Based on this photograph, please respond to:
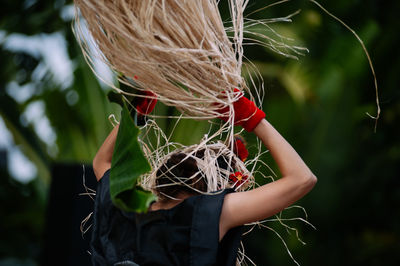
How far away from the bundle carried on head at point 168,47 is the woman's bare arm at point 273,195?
15cm

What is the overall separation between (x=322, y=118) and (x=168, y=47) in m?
2.10

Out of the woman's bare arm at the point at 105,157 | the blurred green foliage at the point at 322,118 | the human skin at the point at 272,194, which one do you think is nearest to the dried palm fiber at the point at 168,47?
the human skin at the point at 272,194

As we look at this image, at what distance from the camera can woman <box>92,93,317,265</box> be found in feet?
2.85

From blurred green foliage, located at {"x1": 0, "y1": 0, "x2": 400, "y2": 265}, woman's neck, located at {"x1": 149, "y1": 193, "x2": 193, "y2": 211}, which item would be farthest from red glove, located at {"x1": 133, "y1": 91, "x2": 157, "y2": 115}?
blurred green foliage, located at {"x1": 0, "y1": 0, "x2": 400, "y2": 265}

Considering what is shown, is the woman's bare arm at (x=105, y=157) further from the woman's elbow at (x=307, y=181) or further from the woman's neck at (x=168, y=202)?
the woman's elbow at (x=307, y=181)

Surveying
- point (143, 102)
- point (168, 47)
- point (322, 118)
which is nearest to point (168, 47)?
point (168, 47)

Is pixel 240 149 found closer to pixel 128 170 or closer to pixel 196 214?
pixel 196 214

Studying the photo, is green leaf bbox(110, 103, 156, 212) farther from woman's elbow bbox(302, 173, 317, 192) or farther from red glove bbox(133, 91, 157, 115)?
woman's elbow bbox(302, 173, 317, 192)

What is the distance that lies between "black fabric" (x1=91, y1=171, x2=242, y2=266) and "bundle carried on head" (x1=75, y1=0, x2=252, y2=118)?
0.18 metres

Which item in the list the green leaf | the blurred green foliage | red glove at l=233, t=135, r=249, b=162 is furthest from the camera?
the blurred green foliage

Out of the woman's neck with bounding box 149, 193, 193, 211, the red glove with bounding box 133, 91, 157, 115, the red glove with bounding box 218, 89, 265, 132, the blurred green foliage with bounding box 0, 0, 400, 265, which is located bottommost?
the blurred green foliage with bounding box 0, 0, 400, 265

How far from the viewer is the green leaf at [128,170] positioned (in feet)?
2.46

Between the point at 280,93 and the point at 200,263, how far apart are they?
1871 millimetres

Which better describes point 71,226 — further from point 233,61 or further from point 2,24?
point 2,24
